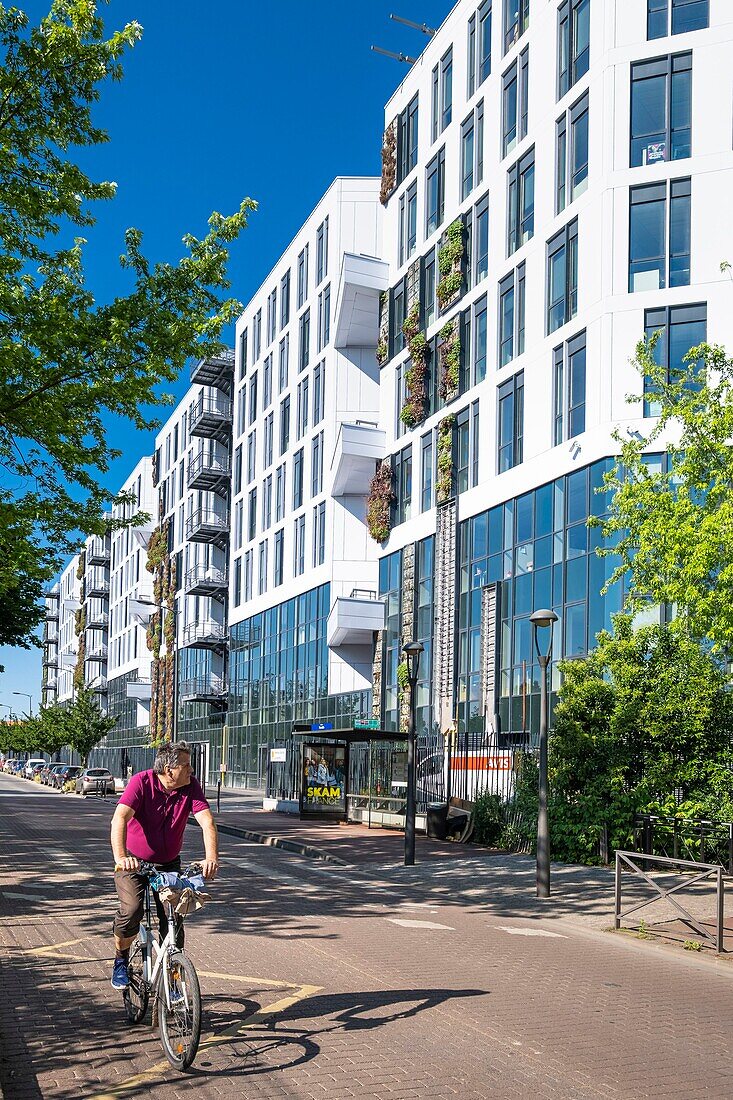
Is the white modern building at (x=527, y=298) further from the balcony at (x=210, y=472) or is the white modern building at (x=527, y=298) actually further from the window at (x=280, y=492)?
the balcony at (x=210, y=472)

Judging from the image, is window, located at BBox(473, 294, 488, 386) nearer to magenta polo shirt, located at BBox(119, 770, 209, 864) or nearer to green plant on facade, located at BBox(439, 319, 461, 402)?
green plant on facade, located at BBox(439, 319, 461, 402)

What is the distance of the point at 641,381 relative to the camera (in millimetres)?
27328

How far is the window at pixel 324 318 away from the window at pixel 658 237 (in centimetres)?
2036

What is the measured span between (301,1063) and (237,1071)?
1.32ft

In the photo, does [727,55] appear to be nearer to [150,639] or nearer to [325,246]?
[325,246]

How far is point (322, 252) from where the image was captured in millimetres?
48688

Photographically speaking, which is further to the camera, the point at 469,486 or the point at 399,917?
the point at 469,486

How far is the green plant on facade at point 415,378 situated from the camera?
3912 cm

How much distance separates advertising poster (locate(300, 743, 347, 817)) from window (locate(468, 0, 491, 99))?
2159 centimetres

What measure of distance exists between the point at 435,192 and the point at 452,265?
13.1ft

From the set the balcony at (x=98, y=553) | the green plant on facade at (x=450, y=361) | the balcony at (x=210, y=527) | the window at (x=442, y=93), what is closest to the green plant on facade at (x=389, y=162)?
the window at (x=442, y=93)

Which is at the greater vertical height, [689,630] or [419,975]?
[689,630]

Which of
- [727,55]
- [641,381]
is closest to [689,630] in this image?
[641,381]

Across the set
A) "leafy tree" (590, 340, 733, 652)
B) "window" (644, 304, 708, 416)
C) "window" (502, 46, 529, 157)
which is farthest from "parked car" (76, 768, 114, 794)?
"leafy tree" (590, 340, 733, 652)
